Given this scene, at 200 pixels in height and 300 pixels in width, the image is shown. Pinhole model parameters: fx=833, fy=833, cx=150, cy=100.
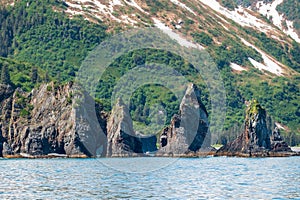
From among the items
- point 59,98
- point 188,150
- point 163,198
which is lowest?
point 163,198

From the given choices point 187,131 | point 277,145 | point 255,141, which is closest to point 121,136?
point 187,131

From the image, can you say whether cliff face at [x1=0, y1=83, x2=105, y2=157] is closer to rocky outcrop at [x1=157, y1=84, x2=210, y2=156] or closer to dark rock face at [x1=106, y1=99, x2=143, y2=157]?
dark rock face at [x1=106, y1=99, x2=143, y2=157]

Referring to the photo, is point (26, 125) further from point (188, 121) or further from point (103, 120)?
point (188, 121)

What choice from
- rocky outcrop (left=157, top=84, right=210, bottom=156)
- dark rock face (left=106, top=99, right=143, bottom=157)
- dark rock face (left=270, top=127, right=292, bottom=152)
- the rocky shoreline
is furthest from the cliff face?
dark rock face (left=270, top=127, right=292, bottom=152)

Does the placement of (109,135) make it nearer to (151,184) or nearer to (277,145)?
(277,145)

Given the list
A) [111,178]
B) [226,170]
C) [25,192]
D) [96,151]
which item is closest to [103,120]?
[96,151]

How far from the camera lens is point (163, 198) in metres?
79.3

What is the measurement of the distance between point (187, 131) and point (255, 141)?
1672cm

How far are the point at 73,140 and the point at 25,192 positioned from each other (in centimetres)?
10059

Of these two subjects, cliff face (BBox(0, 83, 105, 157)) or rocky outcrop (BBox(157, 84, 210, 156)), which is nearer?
cliff face (BBox(0, 83, 105, 157))

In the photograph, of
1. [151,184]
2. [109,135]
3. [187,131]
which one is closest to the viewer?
[151,184]

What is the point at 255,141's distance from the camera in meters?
181

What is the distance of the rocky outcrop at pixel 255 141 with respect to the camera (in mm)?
180875

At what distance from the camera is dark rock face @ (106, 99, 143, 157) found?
184250 mm
